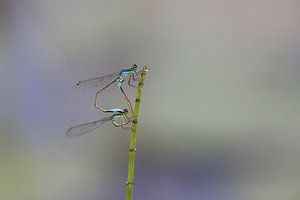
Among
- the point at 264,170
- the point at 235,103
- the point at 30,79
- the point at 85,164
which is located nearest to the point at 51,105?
the point at 30,79

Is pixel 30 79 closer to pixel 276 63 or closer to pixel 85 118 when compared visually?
pixel 85 118

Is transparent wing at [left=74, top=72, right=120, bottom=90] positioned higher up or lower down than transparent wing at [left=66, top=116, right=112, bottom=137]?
higher up

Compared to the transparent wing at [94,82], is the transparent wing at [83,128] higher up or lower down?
lower down

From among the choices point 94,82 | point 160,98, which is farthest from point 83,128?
point 160,98

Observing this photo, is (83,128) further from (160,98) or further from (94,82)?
(160,98)

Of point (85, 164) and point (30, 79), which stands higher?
point (30, 79)

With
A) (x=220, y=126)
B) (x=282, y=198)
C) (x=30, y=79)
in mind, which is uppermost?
(x=30, y=79)
